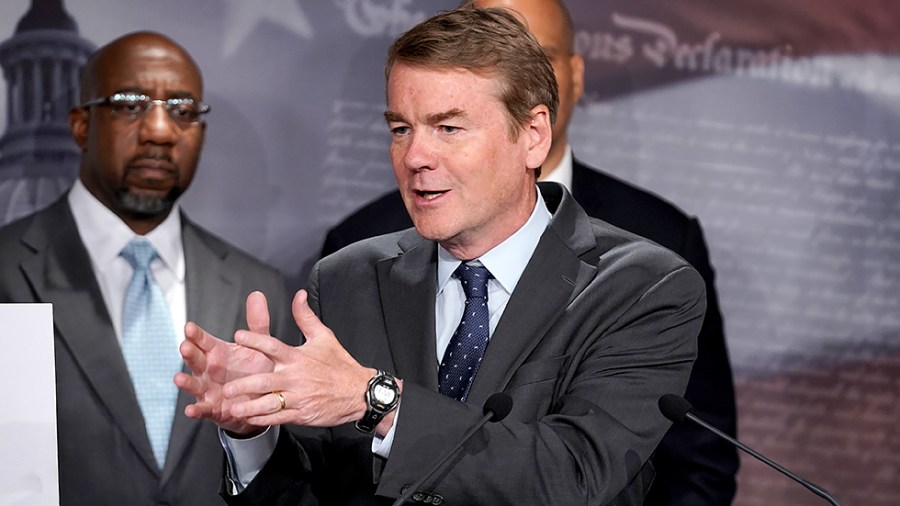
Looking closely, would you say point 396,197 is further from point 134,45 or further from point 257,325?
point 257,325

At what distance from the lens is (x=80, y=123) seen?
13.1 feet

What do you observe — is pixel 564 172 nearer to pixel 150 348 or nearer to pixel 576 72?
pixel 576 72

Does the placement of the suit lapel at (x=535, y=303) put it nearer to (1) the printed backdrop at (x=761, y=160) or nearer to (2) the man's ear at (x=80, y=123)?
(1) the printed backdrop at (x=761, y=160)

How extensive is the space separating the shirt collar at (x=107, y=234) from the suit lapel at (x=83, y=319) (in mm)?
43

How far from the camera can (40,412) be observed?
82.8 inches

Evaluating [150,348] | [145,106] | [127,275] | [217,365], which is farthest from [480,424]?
[145,106]

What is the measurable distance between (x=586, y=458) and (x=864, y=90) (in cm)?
273

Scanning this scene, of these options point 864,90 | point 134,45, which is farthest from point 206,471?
point 864,90

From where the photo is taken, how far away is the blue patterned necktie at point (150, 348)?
3727 millimetres

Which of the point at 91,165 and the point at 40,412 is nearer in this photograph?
the point at 40,412

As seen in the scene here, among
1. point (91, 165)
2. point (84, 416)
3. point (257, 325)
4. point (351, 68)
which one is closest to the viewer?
point (257, 325)

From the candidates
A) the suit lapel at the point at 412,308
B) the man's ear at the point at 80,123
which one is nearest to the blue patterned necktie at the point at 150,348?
the man's ear at the point at 80,123

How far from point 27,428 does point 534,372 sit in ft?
2.90

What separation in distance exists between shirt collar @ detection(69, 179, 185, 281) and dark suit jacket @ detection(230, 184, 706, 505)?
1458mm
